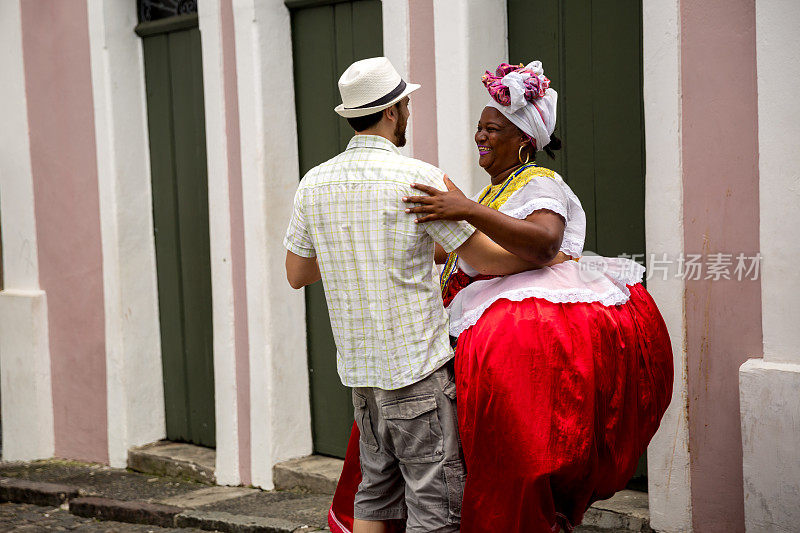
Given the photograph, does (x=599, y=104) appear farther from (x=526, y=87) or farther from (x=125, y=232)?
(x=125, y=232)

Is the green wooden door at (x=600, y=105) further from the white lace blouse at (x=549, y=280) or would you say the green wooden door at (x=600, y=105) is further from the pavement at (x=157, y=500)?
the pavement at (x=157, y=500)

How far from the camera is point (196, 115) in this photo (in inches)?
275

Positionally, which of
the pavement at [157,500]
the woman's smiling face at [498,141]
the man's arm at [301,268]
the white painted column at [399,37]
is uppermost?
the white painted column at [399,37]

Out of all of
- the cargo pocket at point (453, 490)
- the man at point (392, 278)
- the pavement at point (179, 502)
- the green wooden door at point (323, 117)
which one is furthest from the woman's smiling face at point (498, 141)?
the green wooden door at point (323, 117)

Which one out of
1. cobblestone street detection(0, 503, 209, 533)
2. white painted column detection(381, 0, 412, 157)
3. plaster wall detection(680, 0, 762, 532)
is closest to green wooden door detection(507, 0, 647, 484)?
plaster wall detection(680, 0, 762, 532)

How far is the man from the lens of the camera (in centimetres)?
335

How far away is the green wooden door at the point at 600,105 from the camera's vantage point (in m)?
5.04

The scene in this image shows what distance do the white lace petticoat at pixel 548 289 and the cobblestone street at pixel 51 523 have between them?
2918 millimetres

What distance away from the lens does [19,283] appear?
7949mm

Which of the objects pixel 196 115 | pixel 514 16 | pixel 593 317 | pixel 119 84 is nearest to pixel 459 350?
pixel 593 317

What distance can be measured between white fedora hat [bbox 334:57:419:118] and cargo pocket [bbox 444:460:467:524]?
1.19 metres

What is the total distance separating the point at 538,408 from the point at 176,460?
13.6 ft

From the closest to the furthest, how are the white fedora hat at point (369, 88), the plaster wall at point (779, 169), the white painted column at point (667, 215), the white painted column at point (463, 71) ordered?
1. the white fedora hat at point (369, 88)
2. the plaster wall at point (779, 169)
3. the white painted column at point (667, 215)
4. the white painted column at point (463, 71)

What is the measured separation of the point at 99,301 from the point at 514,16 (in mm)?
3661
